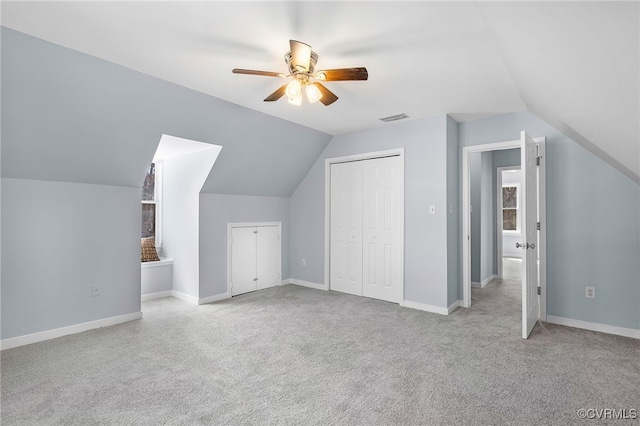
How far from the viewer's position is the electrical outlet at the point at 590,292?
339cm

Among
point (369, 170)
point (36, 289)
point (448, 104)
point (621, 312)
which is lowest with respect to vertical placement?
point (621, 312)

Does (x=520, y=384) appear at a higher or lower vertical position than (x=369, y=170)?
lower

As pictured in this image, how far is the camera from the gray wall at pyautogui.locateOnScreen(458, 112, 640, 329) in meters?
3.23

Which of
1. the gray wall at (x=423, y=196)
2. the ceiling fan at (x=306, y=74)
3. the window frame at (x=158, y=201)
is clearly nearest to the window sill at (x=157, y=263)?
the window frame at (x=158, y=201)

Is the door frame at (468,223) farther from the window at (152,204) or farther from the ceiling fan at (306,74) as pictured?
the window at (152,204)

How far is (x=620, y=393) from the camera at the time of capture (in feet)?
7.26

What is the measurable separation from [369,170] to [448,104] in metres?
1.45

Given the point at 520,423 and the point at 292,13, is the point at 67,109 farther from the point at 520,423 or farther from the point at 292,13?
the point at 520,423

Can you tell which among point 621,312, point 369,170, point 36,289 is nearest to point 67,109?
point 36,289

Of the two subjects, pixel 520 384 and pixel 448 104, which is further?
pixel 448 104

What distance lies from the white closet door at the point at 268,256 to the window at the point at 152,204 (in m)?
1.57

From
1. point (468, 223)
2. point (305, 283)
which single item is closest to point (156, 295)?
point (305, 283)

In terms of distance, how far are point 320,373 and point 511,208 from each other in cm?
865

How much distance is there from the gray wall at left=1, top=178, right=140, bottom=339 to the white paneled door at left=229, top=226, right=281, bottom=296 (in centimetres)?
135
